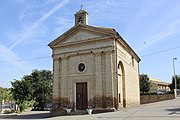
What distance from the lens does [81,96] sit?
79.0 ft

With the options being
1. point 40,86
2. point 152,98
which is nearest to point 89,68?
point 152,98

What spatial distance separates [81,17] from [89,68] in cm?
705

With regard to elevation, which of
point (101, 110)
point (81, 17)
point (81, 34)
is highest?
point (81, 17)

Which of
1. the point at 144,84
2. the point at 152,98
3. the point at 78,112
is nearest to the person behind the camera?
the point at 78,112

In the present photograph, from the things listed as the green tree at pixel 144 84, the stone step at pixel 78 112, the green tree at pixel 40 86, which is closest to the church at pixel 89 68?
the stone step at pixel 78 112

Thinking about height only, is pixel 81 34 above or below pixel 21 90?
above

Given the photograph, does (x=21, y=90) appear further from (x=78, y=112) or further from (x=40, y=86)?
(x=78, y=112)

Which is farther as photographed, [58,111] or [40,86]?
[40,86]

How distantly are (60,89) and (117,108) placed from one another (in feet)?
23.7

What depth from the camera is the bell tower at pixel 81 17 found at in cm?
2685

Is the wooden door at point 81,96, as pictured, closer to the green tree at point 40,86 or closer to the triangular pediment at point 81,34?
the triangular pediment at point 81,34

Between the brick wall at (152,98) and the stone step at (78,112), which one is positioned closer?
the stone step at (78,112)

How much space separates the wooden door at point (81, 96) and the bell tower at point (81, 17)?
25.4 ft

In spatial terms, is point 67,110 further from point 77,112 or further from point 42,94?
point 42,94
